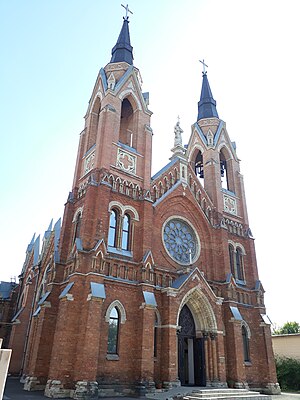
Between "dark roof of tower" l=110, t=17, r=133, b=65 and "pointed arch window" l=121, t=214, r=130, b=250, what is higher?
"dark roof of tower" l=110, t=17, r=133, b=65

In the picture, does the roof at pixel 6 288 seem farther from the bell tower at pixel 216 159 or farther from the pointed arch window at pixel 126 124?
the bell tower at pixel 216 159

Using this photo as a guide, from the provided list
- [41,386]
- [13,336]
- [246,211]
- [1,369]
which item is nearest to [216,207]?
[246,211]

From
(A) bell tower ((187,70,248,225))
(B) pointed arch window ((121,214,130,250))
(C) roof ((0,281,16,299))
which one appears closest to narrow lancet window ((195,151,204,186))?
(A) bell tower ((187,70,248,225))

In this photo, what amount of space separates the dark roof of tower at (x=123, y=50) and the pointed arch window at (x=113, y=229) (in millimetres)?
14067

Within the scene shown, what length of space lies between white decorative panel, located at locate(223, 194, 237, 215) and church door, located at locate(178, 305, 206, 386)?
32.0 ft

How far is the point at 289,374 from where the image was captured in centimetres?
2695

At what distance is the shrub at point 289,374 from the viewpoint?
26.4 meters

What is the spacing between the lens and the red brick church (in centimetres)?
1669

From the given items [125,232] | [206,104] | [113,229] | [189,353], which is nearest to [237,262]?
[189,353]

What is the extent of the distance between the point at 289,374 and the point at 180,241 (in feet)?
49.0

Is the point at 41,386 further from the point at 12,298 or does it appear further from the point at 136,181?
the point at 12,298

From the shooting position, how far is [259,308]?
24.4 m

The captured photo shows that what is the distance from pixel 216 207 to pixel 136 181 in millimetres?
7630

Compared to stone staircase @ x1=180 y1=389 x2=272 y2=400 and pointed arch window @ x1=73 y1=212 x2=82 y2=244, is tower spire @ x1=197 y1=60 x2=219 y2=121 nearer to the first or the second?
pointed arch window @ x1=73 y1=212 x2=82 y2=244
